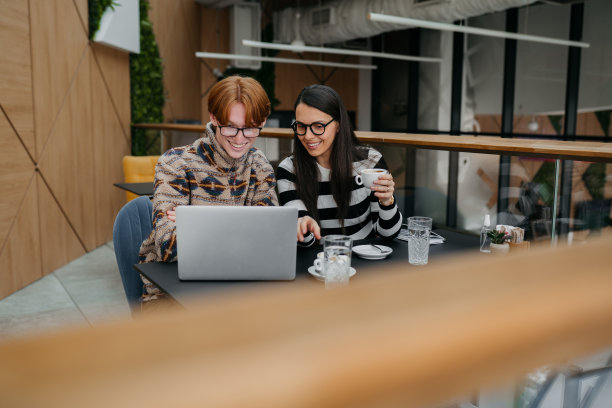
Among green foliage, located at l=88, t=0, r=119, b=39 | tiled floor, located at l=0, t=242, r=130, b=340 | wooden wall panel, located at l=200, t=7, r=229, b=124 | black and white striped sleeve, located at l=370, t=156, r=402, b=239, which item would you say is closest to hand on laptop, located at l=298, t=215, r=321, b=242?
black and white striped sleeve, located at l=370, t=156, r=402, b=239

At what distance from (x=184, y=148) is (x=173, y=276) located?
61 centimetres

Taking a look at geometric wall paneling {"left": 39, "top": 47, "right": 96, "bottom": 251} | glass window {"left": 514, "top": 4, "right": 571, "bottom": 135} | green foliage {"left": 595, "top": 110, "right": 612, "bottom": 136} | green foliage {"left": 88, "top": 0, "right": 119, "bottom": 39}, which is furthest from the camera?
glass window {"left": 514, "top": 4, "right": 571, "bottom": 135}

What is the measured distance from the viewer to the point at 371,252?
192cm

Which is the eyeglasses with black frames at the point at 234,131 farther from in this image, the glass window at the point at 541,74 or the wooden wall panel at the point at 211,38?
the wooden wall panel at the point at 211,38

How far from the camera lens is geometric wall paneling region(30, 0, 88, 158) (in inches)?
171

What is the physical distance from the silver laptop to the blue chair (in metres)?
0.53

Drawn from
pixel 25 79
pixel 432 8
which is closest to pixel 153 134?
pixel 25 79

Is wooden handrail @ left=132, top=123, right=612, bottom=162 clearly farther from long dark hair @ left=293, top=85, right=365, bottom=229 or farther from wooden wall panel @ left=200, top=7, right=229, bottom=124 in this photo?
wooden wall panel @ left=200, top=7, right=229, bottom=124

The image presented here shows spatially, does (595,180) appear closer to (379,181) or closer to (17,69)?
(379,181)

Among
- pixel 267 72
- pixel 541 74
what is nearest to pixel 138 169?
pixel 541 74

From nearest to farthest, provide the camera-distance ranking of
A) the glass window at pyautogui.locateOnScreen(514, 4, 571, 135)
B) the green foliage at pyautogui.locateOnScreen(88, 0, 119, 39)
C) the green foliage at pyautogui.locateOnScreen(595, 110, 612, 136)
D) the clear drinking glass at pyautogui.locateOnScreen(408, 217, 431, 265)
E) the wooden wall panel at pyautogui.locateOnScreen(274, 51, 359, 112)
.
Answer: the clear drinking glass at pyautogui.locateOnScreen(408, 217, 431, 265)
the green foliage at pyautogui.locateOnScreen(88, 0, 119, 39)
the green foliage at pyautogui.locateOnScreen(595, 110, 612, 136)
the glass window at pyautogui.locateOnScreen(514, 4, 571, 135)
the wooden wall panel at pyautogui.locateOnScreen(274, 51, 359, 112)

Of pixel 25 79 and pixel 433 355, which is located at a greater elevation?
pixel 25 79

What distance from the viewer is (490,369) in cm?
23

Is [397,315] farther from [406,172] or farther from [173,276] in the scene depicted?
[406,172]
